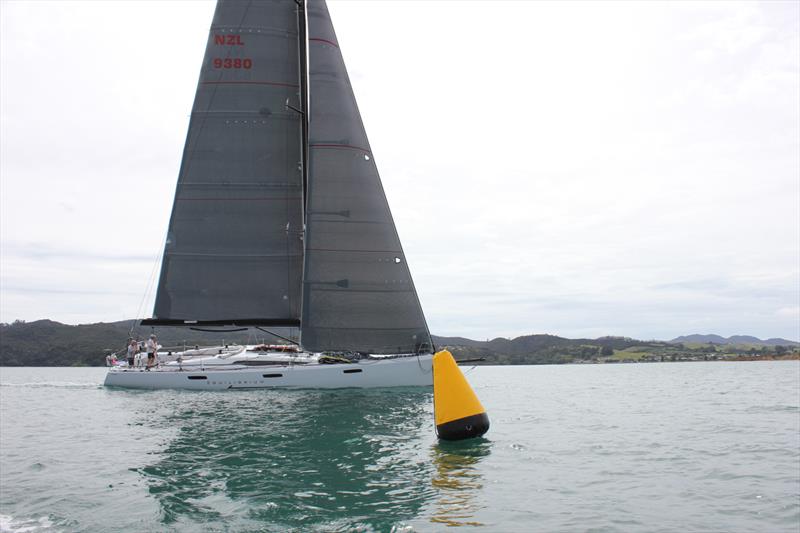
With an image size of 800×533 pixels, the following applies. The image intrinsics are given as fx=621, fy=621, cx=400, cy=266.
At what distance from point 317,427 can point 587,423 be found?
32.3 ft

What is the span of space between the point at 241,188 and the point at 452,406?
20478mm

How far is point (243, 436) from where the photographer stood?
56.1ft

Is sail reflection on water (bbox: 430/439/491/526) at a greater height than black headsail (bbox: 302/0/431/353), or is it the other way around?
black headsail (bbox: 302/0/431/353)

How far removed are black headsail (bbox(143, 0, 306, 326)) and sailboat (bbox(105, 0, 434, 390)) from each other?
0.17 ft

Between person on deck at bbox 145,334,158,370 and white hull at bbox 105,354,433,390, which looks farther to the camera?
person on deck at bbox 145,334,158,370

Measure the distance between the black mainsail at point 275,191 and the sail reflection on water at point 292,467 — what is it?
808 centimetres

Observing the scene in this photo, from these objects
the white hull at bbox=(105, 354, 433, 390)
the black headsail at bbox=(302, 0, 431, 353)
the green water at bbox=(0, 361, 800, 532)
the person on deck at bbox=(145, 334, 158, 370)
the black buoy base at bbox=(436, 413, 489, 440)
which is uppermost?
the black headsail at bbox=(302, 0, 431, 353)

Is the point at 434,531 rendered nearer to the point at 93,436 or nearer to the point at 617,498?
the point at 617,498

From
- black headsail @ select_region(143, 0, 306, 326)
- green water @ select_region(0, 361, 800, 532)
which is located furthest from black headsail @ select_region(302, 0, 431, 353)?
green water @ select_region(0, 361, 800, 532)

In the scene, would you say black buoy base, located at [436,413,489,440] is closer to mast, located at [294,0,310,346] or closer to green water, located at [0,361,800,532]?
green water, located at [0,361,800,532]

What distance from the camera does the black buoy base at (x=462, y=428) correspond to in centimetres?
1576

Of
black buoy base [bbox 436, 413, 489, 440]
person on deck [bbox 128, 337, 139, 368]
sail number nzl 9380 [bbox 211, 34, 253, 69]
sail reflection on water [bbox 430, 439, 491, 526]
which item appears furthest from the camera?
person on deck [bbox 128, 337, 139, 368]

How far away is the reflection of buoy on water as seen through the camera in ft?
51.8

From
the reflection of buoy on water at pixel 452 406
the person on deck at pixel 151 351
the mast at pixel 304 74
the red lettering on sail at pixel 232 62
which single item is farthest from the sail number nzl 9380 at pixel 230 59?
the reflection of buoy on water at pixel 452 406
